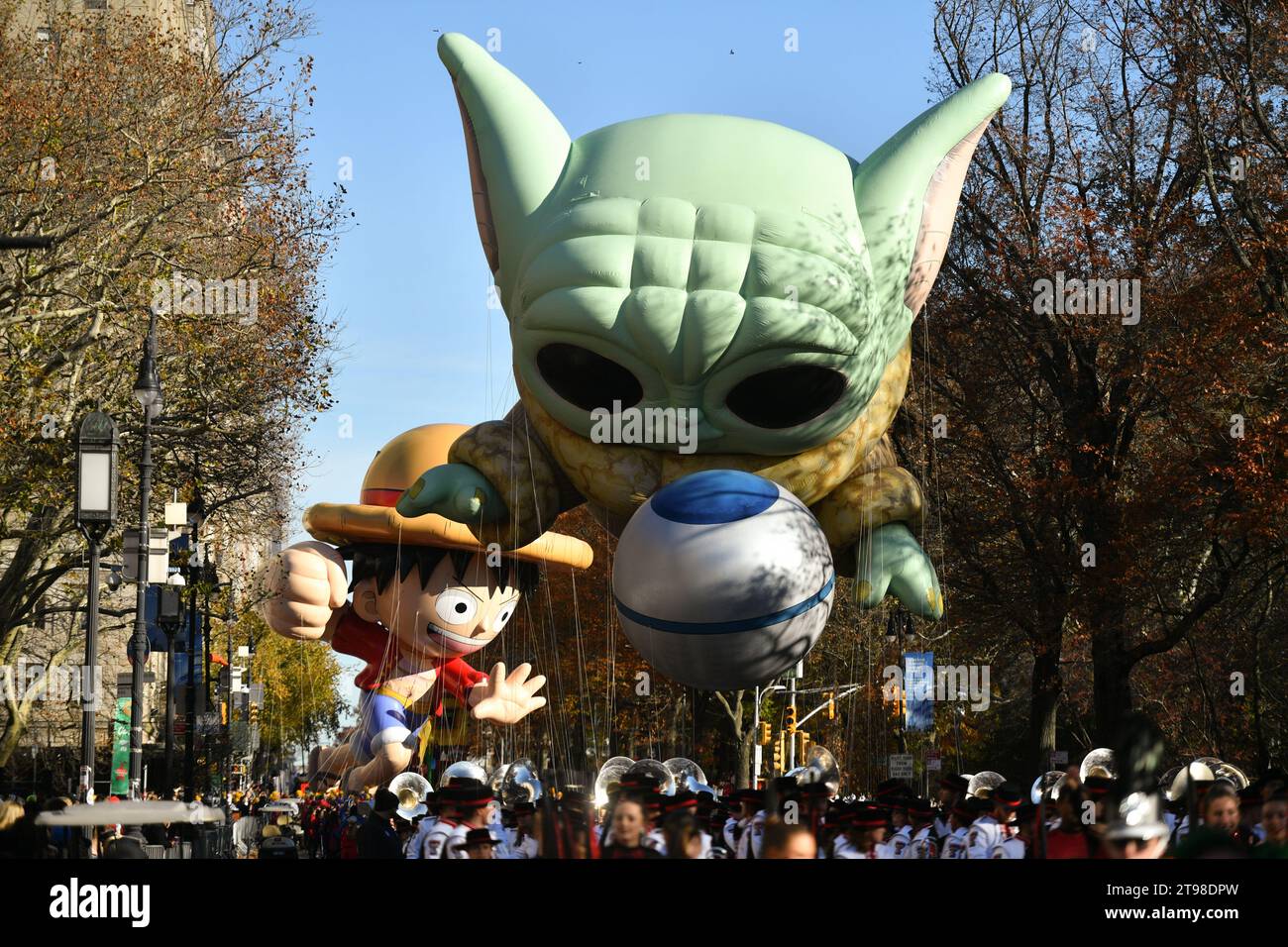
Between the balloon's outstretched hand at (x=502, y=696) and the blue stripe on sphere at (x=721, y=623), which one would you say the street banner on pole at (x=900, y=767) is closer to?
the balloon's outstretched hand at (x=502, y=696)

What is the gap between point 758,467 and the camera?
1390 centimetres

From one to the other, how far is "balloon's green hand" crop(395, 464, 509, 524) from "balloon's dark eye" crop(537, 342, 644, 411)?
1.55m

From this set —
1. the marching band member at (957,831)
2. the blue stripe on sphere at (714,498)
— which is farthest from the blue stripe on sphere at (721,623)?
the marching band member at (957,831)

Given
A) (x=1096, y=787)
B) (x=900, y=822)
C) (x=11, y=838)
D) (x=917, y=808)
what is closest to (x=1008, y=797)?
(x=1096, y=787)

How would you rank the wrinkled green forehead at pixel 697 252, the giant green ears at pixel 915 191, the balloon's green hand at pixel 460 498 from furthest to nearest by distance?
the balloon's green hand at pixel 460 498 → the giant green ears at pixel 915 191 → the wrinkled green forehead at pixel 697 252

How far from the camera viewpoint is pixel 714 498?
12.5 meters

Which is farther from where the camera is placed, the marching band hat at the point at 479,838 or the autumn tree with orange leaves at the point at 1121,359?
the autumn tree with orange leaves at the point at 1121,359

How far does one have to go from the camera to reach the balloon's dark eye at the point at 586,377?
13438 mm

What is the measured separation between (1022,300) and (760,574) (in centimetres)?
1393

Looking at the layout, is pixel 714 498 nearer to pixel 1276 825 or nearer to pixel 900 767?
pixel 1276 825

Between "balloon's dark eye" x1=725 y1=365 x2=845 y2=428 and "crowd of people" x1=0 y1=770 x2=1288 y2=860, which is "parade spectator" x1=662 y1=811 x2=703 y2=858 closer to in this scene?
"crowd of people" x1=0 y1=770 x2=1288 y2=860

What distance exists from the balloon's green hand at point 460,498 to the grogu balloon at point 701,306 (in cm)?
2

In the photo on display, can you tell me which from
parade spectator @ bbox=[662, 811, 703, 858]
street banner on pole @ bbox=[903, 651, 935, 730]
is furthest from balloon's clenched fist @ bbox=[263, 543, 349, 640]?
parade spectator @ bbox=[662, 811, 703, 858]

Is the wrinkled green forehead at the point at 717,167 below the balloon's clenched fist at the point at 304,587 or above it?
above
